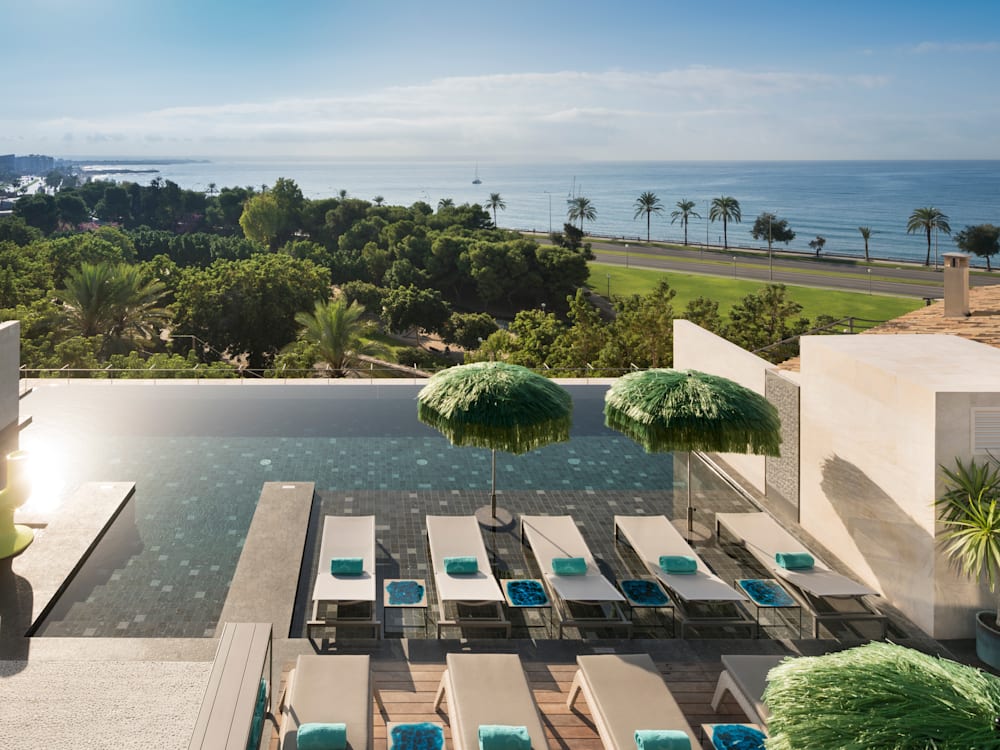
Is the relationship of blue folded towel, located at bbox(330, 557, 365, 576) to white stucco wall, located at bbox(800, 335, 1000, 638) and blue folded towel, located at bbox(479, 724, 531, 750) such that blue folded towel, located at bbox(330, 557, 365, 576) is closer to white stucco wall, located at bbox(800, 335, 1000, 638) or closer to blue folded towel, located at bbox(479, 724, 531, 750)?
blue folded towel, located at bbox(479, 724, 531, 750)

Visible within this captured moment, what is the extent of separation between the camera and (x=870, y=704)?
3496mm

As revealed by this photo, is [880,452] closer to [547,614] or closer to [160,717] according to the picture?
[547,614]

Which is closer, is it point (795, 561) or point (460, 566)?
point (460, 566)

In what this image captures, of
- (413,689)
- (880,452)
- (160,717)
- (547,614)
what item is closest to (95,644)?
(160,717)

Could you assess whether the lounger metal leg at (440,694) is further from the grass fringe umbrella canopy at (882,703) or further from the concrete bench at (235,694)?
the grass fringe umbrella canopy at (882,703)

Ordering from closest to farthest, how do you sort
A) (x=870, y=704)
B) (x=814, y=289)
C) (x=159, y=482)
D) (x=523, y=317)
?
1. (x=870, y=704)
2. (x=159, y=482)
3. (x=523, y=317)
4. (x=814, y=289)

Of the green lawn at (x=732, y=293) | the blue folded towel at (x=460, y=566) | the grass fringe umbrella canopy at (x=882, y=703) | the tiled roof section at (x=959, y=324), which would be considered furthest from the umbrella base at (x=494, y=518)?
the green lawn at (x=732, y=293)

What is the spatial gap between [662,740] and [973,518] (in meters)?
3.93

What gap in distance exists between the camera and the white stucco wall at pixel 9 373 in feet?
38.3

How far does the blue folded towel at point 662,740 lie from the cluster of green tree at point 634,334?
17.3m

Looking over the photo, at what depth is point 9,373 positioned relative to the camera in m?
12.0

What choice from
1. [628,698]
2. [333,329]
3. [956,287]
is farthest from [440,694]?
[333,329]

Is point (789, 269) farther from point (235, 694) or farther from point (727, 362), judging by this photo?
point (235, 694)

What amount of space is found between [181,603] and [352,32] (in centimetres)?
11670
